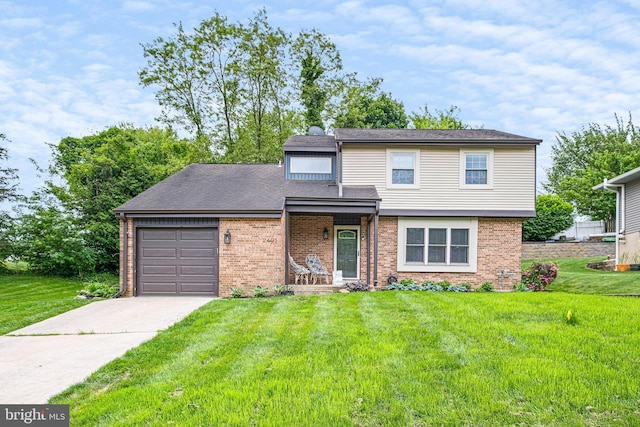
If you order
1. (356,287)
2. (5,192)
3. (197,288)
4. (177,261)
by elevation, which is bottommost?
(197,288)

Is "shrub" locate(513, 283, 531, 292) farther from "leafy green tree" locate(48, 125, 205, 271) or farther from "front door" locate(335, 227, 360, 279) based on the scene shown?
"leafy green tree" locate(48, 125, 205, 271)

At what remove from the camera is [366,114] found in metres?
26.2

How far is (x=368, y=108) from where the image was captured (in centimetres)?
2803

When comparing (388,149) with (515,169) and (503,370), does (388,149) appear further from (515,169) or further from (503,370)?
(503,370)

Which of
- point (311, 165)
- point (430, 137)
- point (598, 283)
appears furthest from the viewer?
point (311, 165)

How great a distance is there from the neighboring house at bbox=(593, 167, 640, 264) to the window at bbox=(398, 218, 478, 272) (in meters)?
7.20

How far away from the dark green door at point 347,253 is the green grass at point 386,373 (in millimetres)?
5853

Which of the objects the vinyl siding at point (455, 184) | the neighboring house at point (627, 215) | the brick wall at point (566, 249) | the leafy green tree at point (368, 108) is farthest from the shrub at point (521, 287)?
the leafy green tree at point (368, 108)

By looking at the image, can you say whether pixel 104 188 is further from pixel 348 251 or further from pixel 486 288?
pixel 486 288

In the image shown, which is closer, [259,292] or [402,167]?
[259,292]

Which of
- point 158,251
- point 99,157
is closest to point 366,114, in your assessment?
point 99,157

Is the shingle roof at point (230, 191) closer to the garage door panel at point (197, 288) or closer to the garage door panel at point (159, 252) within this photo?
the garage door panel at point (159, 252)

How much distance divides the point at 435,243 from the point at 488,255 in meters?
1.73

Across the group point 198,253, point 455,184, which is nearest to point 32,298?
point 198,253
